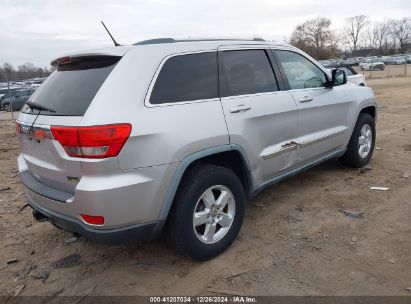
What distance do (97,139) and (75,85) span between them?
687mm

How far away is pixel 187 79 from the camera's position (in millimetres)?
3387

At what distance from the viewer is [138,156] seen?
289 cm

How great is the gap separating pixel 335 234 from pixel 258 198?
122 cm

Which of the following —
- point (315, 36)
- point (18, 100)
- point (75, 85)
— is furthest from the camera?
point (315, 36)

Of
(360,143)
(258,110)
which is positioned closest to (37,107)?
(258,110)

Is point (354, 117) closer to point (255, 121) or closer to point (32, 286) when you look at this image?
point (255, 121)

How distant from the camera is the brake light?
2783mm

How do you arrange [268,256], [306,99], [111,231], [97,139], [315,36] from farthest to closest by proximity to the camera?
[315,36], [306,99], [268,256], [111,231], [97,139]

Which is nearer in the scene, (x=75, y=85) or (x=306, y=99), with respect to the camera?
(x=75, y=85)

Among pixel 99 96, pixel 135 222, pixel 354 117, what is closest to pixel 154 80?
pixel 99 96

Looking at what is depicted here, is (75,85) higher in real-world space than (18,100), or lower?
higher

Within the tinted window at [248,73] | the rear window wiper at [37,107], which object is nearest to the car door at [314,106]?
the tinted window at [248,73]

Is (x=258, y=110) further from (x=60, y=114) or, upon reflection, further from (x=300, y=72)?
(x=60, y=114)

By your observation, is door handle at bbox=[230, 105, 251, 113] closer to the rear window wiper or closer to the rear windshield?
the rear windshield
